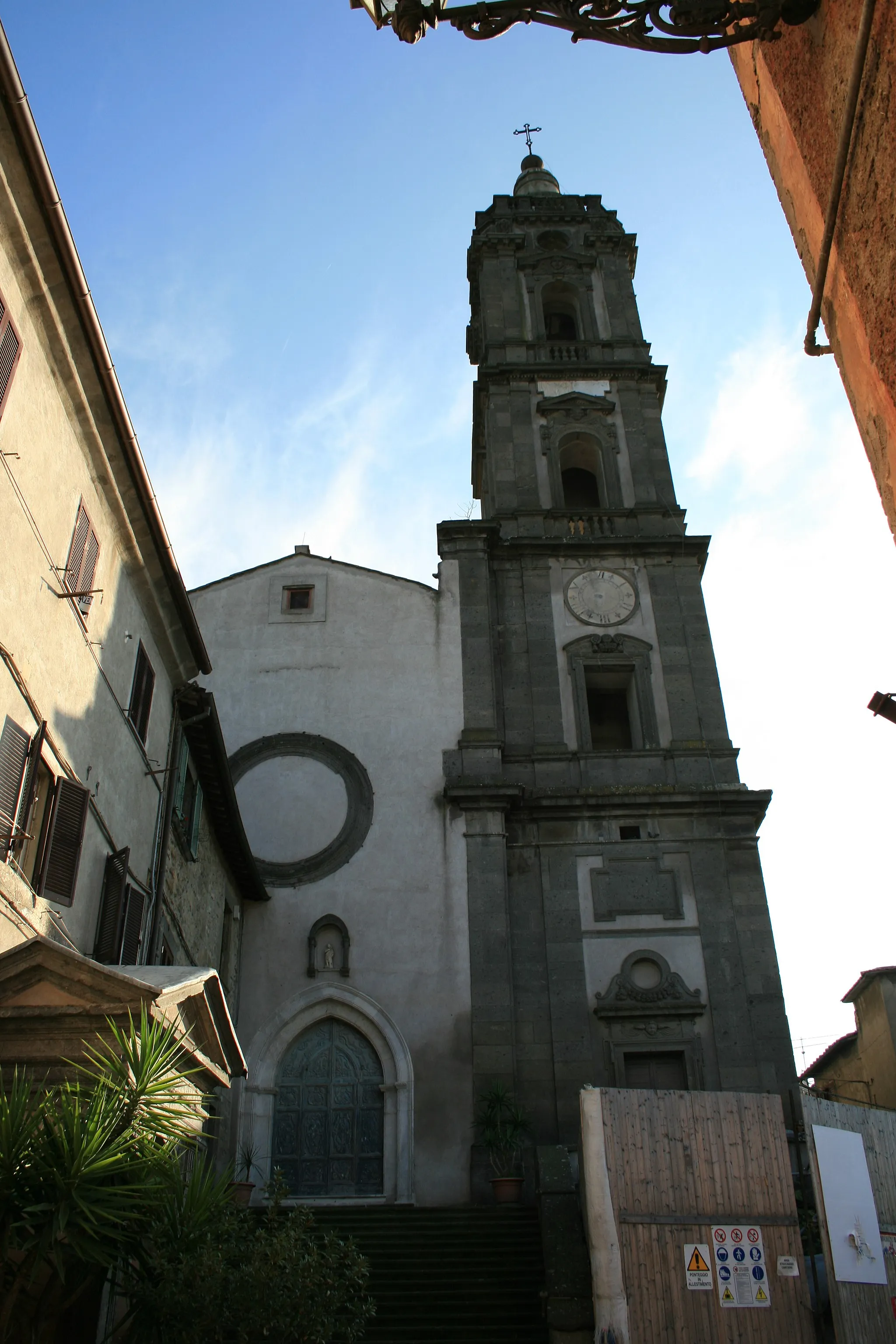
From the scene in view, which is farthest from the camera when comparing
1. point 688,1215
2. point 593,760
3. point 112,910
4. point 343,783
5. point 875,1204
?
point 593,760

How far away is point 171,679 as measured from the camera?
47.2 feet

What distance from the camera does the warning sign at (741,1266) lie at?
12086 millimetres

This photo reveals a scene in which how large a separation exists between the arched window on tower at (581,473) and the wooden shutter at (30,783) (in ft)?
59.1

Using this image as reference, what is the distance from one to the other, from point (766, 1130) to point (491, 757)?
351 inches

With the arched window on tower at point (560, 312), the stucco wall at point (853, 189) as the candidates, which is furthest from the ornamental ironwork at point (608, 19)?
the arched window on tower at point (560, 312)

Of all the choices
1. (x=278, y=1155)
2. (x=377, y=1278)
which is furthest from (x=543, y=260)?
(x=377, y=1278)

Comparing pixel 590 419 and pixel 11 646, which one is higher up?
pixel 590 419

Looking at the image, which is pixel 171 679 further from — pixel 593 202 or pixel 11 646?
pixel 593 202

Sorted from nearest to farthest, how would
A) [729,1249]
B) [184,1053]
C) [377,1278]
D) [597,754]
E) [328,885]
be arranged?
[184,1053]
[729,1249]
[377,1278]
[328,885]
[597,754]

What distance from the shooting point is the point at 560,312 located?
30094 mm

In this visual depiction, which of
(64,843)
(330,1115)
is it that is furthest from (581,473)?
(64,843)

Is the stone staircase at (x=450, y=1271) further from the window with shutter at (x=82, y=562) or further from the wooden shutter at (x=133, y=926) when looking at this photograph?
the window with shutter at (x=82, y=562)

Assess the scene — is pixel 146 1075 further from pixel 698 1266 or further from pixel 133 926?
pixel 698 1266

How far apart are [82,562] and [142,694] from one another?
252cm
